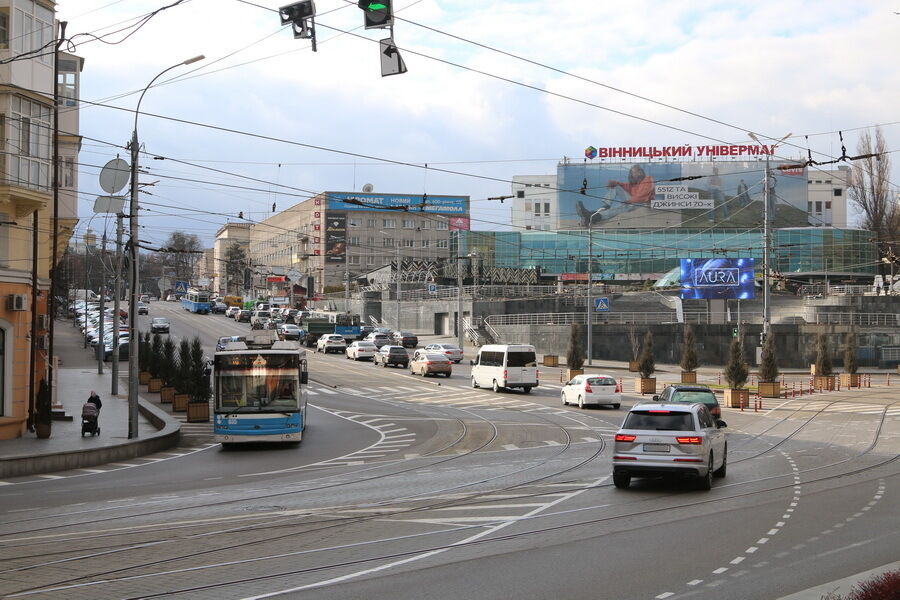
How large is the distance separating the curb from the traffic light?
12848 millimetres

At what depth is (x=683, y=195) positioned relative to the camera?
415 feet

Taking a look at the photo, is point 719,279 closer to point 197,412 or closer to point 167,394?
point 167,394

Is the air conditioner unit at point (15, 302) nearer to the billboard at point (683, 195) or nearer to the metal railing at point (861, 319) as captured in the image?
the metal railing at point (861, 319)

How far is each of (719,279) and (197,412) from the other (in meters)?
46.3

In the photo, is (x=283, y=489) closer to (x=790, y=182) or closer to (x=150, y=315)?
(x=150, y=315)

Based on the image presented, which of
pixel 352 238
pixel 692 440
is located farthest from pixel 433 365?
pixel 352 238

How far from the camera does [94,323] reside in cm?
8356

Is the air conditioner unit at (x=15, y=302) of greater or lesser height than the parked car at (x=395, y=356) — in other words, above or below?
above

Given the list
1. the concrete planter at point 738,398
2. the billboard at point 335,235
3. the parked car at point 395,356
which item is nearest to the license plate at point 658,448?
the concrete planter at point 738,398

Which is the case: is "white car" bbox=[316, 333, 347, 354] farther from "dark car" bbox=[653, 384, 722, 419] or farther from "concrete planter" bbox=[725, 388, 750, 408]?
"dark car" bbox=[653, 384, 722, 419]

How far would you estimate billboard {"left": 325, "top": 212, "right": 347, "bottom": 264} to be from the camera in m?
134

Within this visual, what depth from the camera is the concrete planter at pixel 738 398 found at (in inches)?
1531

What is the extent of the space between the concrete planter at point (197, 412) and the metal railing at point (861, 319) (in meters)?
45.1

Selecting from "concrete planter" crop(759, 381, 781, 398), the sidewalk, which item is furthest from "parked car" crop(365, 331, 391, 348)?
"concrete planter" crop(759, 381, 781, 398)
